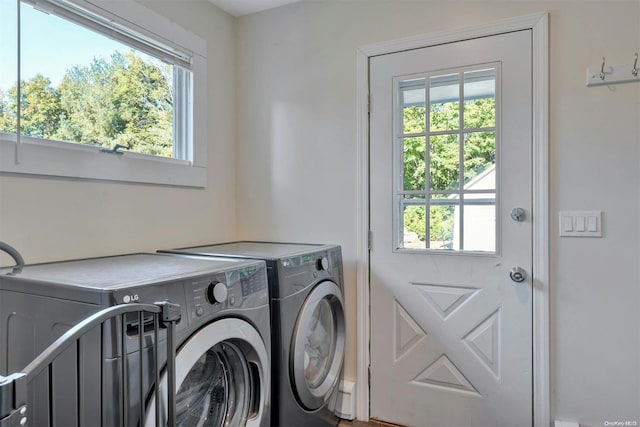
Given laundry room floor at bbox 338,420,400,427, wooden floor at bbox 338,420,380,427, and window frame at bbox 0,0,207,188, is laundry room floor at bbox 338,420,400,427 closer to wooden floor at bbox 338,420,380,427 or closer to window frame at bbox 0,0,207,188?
wooden floor at bbox 338,420,380,427

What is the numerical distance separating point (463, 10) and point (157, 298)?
6.15 feet

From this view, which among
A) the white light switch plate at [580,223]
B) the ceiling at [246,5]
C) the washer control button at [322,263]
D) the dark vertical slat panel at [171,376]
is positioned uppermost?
the ceiling at [246,5]

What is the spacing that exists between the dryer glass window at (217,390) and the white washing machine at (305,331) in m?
0.16

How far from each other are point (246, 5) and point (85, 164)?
4.51 ft

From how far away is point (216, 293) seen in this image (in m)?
1.18

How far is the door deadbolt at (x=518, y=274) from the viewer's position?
1807 mm

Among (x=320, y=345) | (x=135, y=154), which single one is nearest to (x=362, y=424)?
(x=320, y=345)

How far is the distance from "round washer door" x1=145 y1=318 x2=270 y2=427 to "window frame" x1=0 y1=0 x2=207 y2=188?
94 cm

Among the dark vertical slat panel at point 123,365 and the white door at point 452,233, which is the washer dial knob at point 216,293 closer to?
the dark vertical slat panel at point 123,365

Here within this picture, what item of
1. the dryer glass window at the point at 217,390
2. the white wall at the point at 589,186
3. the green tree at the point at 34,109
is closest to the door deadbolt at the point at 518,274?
the white wall at the point at 589,186

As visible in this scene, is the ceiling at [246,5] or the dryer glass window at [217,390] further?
the ceiling at [246,5]

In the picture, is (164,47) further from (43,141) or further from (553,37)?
(553,37)

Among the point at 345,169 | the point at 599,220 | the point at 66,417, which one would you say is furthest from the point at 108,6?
the point at 599,220

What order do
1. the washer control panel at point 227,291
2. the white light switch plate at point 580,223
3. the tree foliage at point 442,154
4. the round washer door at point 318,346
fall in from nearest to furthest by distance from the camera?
the washer control panel at point 227,291, the round washer door at point 318,346, the white light switch plate at point 580,223, the tree foliage at point 442,154
